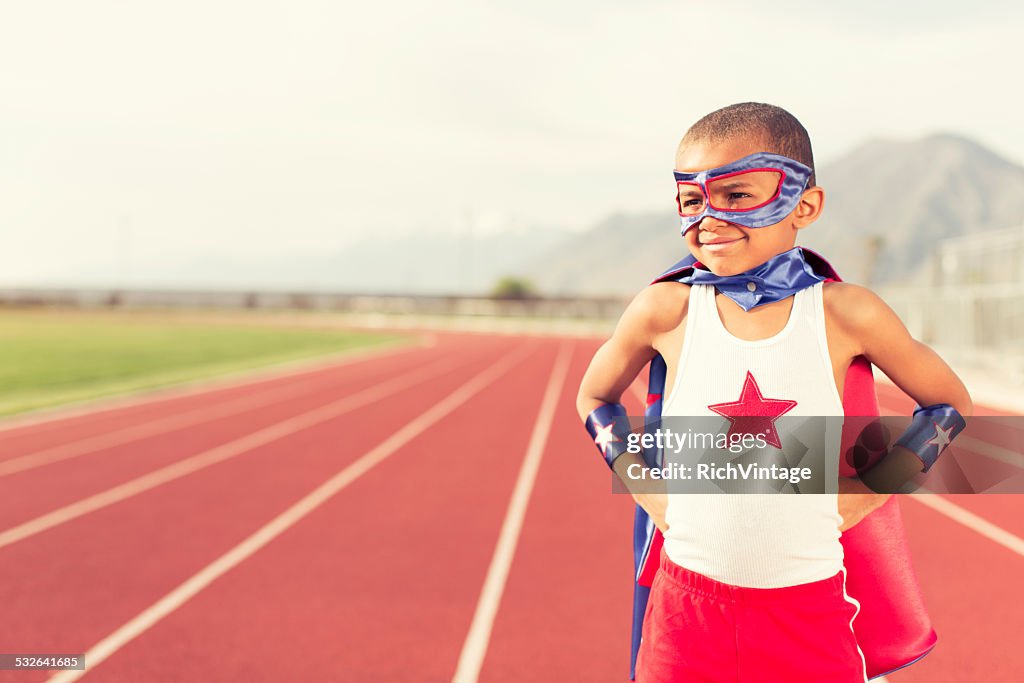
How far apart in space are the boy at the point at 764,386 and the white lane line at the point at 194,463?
5163mm

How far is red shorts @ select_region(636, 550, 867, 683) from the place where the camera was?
1.37 metres

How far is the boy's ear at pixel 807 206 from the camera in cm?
143

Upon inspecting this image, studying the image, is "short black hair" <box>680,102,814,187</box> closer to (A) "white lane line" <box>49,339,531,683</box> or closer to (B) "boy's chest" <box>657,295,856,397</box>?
(B) "boy's chest" <box>657,295,856,397</box>

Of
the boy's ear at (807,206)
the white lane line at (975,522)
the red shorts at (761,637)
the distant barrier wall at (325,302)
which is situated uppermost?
the boy's ear at (807,206)

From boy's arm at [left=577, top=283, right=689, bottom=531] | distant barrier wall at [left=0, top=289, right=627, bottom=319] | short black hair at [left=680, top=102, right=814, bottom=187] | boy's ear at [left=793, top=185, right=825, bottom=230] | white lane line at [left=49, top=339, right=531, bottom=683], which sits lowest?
white lane line at [left=49, top=339, right=531, bottom=683]

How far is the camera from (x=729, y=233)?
140 centimetres

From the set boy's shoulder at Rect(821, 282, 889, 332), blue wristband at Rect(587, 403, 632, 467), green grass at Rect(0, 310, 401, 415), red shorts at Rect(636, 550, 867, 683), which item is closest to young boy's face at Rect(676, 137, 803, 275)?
boy's shoulder at Rect(821, 282, 889, 332)

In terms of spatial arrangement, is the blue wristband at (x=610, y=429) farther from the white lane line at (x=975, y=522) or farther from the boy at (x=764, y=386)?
the white lane line at (x=975, y=522)

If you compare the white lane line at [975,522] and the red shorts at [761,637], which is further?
the white lane line at [975,522]

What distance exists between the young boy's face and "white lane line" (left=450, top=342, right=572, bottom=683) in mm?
2433

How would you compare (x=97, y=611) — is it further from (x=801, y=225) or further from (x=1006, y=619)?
(x=1006, y=619)

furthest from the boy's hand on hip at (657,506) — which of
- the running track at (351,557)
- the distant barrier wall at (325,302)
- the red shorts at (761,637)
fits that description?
the distant barrier wall at (325,302)

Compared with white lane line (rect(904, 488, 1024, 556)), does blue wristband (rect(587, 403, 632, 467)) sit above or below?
above

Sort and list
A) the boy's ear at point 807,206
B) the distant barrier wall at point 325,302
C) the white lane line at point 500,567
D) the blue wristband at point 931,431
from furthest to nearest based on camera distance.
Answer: the distant barrier wall at point 325,302, the white lane line at point 500,567, the boy's ear at point 807,206, the blue wristband at point 931,431
